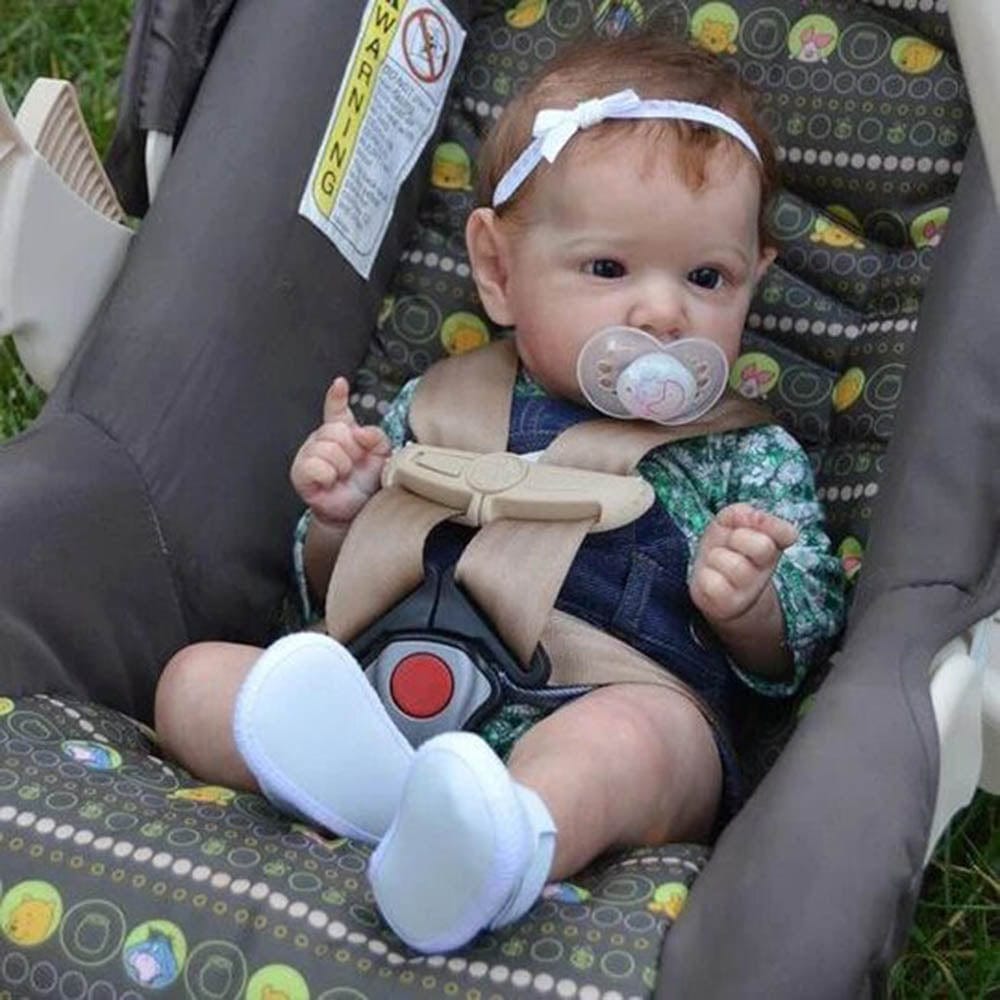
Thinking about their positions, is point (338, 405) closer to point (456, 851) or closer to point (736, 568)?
point (736, 568)

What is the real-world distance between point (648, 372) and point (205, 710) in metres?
0.47

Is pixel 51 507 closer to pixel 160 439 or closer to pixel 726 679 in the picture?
pixel 160 439

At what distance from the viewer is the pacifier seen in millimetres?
1761

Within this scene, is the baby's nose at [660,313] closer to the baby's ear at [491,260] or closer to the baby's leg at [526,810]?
the baby's ear at [491,260]

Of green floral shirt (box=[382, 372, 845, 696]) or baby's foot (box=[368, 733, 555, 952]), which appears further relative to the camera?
green floral shirt (box=[382, 372, 845, 696])

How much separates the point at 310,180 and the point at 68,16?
117cm

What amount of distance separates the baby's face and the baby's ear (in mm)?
49

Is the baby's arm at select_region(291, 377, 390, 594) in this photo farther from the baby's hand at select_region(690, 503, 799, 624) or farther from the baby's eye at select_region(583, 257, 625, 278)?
the baby's hand at select_region(690, 503, 799, 624)

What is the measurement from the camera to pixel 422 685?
167 centimetres

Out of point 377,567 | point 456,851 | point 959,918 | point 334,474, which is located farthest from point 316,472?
point 959,918

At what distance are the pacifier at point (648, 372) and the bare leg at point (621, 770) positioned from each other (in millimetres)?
261

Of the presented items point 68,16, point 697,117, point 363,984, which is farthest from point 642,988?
point 68,16

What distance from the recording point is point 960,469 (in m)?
1.60

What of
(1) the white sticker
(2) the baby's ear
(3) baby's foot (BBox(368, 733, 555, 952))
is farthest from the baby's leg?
(1) the white sticker
